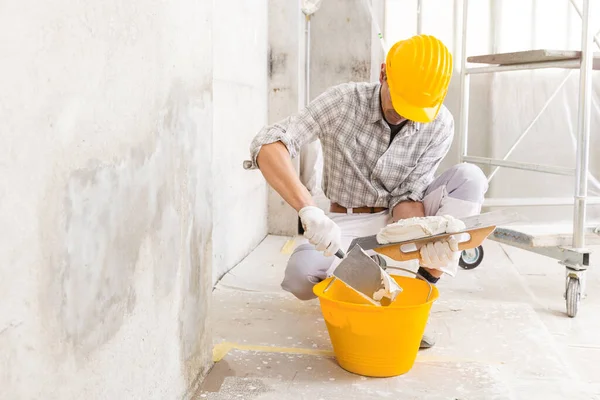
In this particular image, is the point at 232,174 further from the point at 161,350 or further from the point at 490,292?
the point at 161,350

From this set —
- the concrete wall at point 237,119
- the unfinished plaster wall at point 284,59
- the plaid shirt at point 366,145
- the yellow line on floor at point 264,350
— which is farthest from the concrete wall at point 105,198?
the unfinished plaster wall at point 284,59

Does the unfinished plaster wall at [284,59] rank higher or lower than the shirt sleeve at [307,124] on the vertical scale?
higher

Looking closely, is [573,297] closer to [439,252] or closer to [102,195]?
[439,252]

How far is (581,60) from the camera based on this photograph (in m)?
2.57

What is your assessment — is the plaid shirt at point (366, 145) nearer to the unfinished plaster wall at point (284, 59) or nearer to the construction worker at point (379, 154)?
the construction worker at point (379, 154)

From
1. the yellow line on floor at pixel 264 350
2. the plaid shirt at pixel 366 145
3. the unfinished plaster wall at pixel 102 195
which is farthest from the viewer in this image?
the plaid shirt at pixel 366 145

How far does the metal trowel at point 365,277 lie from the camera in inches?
66.7

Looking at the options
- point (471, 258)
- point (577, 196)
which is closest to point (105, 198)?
point (577, 196)

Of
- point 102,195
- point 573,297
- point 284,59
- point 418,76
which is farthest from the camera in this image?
point 284,59

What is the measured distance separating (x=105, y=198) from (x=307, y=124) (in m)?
1.15

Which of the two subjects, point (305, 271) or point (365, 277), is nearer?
point (365, 277)

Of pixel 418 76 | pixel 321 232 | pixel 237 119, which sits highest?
pixel 418 76

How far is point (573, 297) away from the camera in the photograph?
2449 millimetres

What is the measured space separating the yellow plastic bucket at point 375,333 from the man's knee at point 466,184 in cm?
50
